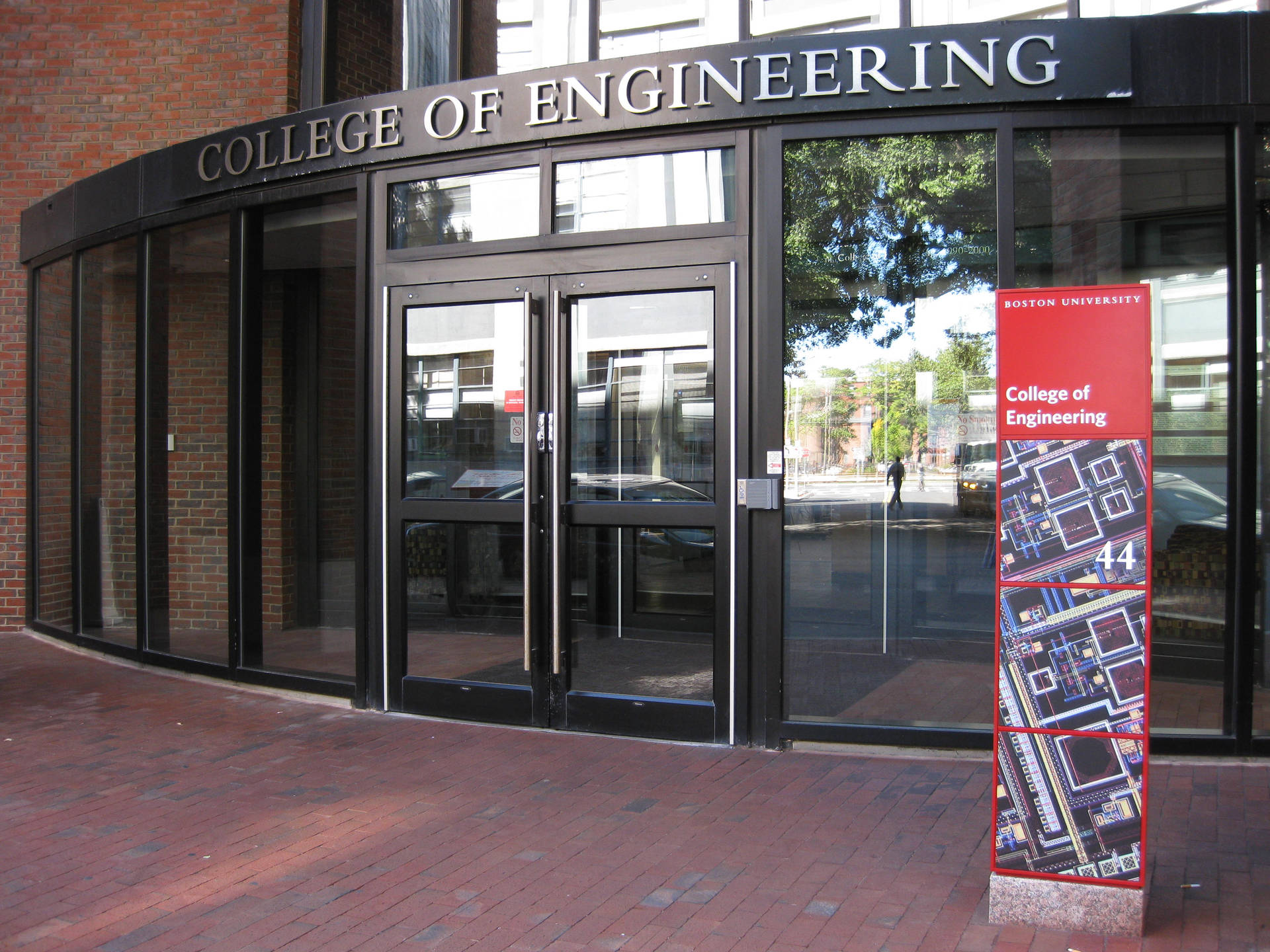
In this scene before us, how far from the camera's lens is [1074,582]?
3.28 metres

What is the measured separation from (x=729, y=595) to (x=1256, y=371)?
108 inches

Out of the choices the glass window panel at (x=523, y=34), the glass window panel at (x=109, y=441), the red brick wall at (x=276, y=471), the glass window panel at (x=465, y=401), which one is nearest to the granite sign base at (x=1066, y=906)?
the glass window panel at (x=465, y=401)

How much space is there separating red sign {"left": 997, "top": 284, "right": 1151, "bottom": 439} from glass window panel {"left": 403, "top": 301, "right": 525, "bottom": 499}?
3.06 m

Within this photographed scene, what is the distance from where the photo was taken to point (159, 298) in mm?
7508

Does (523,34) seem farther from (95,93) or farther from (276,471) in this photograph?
(95,93)

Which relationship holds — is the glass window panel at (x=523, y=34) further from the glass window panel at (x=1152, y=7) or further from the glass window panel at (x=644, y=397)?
the glass window panel at (x=1152, y=7)

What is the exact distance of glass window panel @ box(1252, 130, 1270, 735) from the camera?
5.05 metres

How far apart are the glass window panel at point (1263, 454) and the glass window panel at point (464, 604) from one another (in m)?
3.67

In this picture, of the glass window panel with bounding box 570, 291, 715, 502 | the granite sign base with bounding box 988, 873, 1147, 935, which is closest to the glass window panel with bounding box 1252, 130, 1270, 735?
→ the granite sign base with bounding box 988, 873, 1147, 935

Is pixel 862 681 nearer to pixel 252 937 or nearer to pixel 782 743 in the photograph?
pixel 782 743

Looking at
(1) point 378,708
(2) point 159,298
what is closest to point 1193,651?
(1) point 378,708

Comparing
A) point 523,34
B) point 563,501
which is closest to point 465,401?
point 563,501

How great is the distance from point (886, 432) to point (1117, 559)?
7.78 feet

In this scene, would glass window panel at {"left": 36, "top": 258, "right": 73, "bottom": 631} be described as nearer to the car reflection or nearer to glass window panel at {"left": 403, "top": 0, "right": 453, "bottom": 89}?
glass window panel at {"left": 403, "top": 0, "right": 453, "bottom": 89}
